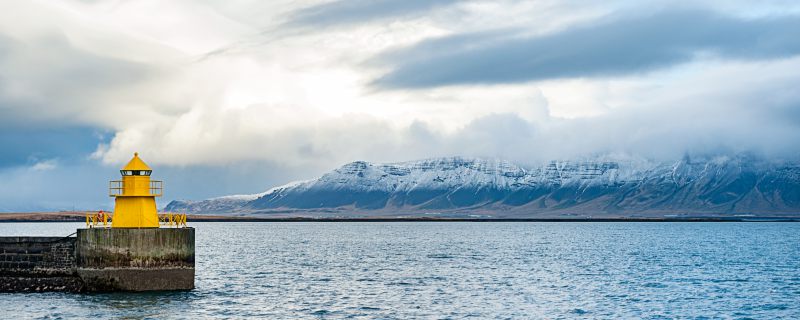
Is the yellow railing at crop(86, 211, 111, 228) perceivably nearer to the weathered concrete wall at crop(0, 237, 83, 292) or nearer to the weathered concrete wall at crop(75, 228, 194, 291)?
the weathered concrete wall at crop(75, 228, 194, 291)

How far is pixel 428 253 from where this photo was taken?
317 feet

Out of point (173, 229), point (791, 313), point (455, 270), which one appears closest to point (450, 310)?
point (173, 229)

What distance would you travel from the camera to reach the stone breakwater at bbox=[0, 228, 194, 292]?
1789 inches

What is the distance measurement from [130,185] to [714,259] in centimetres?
6125

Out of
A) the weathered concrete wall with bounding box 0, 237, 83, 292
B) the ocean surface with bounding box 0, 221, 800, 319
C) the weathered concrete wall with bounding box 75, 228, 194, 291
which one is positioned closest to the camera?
the ocean surface with bounding box 0, 221, 800, 319

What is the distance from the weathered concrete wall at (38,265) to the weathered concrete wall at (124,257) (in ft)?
1.89

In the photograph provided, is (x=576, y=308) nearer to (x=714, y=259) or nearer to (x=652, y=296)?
(x=652, y=296)

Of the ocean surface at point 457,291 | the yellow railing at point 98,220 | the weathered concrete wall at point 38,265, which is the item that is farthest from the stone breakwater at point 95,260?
the yellow railing at point 98,220

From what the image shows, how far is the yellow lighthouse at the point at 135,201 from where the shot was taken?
153 ft

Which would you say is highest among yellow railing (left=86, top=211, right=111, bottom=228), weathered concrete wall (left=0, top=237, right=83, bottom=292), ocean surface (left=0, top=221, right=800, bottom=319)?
yellow railing (left=86, top=211, right=111, bottom=228)

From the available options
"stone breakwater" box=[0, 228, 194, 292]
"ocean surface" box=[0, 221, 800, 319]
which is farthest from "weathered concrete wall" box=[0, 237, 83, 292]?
"ocean surface" box=[0, 221, 800, 319]

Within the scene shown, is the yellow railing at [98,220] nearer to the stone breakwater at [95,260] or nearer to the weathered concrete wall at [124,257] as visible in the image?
the weathered concrete wall at [124,257]

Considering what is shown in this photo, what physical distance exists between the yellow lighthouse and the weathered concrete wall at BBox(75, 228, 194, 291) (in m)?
1.41

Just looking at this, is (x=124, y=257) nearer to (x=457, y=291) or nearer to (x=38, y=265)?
(x=38, y=265)
